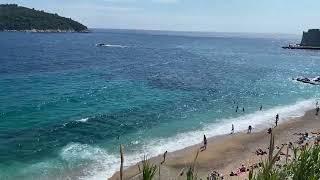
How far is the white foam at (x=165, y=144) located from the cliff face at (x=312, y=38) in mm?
125886

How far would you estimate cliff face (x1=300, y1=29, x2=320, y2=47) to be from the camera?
18119cm

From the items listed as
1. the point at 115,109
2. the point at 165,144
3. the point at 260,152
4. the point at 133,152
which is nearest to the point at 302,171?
the point at 133,152

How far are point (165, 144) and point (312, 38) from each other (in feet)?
508

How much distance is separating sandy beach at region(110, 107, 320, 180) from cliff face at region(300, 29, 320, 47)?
13420 centimetres

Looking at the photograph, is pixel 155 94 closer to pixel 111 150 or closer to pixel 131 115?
pixel 131 115

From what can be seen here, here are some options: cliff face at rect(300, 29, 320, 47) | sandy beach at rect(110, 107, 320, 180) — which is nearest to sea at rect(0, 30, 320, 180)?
sandy beach at rect(110, 107, 320, 180)

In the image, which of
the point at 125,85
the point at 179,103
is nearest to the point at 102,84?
the point at 125,85

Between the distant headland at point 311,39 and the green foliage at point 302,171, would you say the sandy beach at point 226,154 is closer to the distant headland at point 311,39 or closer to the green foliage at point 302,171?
the green foliage at point 302,171

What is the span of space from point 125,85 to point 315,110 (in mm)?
28751

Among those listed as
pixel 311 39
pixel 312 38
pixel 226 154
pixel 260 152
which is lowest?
pixel 226 154

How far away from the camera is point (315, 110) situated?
6347cm

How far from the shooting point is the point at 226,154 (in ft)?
140

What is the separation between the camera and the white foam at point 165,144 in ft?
122

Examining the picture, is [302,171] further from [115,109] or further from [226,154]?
[115,109]
